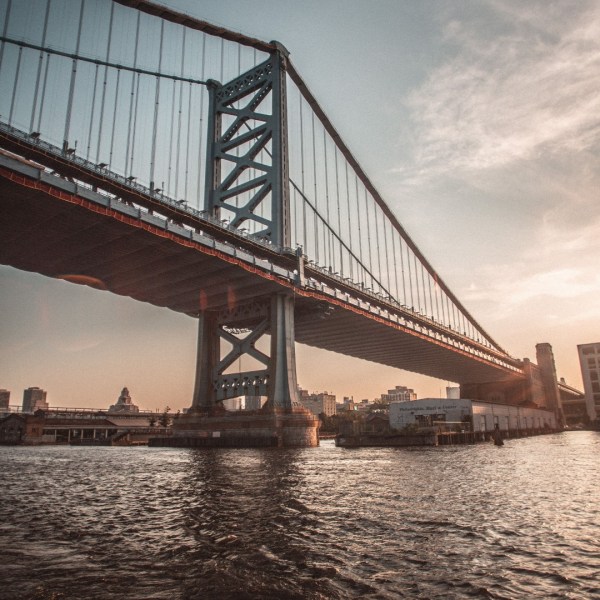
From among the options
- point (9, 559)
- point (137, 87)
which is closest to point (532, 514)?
point (9, 559)

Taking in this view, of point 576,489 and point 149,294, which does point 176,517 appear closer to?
point 576,489

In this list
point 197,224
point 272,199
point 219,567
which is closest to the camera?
point 219,567

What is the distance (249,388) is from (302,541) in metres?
42.1

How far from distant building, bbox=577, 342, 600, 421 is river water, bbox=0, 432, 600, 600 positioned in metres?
121

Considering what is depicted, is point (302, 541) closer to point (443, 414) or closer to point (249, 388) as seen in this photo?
point (249, 388)

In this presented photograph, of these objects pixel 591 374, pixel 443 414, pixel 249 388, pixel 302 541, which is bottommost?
pixel 302 541

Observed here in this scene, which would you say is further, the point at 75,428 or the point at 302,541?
the point at 75,428

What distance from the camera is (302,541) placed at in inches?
372

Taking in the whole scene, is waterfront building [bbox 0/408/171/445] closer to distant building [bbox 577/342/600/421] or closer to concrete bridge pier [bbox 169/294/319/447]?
concrete bridge pier [bbox 169/294/319/447]

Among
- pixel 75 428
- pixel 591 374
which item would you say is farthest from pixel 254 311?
pixel 591 374

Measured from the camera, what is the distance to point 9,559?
8102mm

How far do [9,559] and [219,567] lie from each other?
343 cm

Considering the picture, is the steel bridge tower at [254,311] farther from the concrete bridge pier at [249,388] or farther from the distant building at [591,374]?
the distant building at [591,374]

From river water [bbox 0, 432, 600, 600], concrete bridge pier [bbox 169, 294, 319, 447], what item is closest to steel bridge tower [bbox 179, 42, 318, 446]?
concrete bridge pier [bbox 169, 294, 319, 447]
